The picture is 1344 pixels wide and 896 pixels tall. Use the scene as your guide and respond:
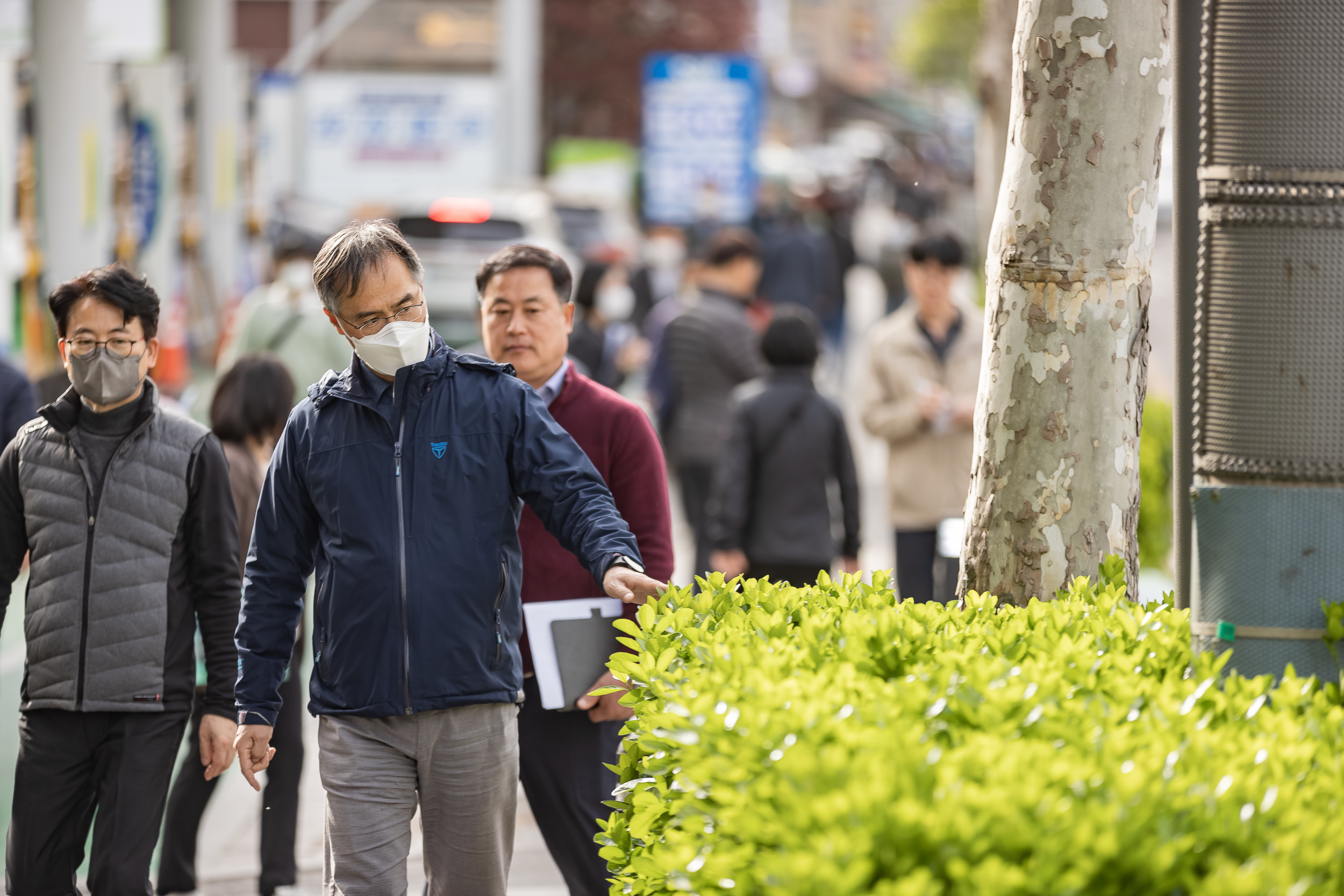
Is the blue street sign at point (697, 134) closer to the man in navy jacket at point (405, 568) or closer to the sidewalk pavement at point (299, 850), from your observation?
the sidewalk pavement at point (299, 850)

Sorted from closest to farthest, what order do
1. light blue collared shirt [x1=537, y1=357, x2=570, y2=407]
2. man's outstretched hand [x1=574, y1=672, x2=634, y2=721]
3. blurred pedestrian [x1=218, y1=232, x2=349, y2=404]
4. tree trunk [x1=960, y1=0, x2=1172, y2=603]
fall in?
tree trunk [x1=960, y1=0, x2=1172, y2=603] < man's outstretched hand [x1=574, y1=672, x2=634, y2=721] < light blue collared shirt [x1=537, y1=357, x2=570, y2=407] < blurred pedestrian [x1=218, y1=232, x2=349, y2=404]

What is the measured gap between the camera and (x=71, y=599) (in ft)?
13.7

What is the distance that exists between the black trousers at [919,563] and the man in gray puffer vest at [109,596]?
3727 millimetres

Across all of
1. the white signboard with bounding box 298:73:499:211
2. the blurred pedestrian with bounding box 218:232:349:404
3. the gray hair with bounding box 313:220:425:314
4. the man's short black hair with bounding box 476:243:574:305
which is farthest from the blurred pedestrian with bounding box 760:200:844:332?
the gray hair with bounding box 313:220:425:314

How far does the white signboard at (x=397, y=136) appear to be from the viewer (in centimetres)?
2400

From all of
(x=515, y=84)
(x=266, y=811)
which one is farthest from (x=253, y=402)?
(x=515, y=84)

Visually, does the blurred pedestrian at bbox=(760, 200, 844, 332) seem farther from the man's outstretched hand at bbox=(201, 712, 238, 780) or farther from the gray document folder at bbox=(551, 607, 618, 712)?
the man's outstretched hand at bbox=(201, 712, 238, 780)

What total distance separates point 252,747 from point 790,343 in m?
3.92

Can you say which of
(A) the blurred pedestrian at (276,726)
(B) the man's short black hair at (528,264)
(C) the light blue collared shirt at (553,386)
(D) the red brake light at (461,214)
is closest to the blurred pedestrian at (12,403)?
(A) the blurred pedestrian at (276,726)

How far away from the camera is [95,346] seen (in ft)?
14.0

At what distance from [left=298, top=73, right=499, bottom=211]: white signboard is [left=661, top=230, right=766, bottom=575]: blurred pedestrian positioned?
15116 millimetres

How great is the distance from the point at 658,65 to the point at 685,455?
13380 millimetres

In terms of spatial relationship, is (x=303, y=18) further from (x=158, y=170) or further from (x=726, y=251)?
(x=726, y=251)

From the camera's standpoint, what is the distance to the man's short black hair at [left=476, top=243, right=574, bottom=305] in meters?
4.66
